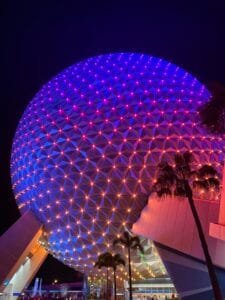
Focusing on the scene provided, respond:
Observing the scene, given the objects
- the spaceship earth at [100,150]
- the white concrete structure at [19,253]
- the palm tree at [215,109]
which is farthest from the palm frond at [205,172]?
the white concrete structure at [19,253]

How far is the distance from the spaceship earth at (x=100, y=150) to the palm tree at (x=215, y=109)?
12.1 metres

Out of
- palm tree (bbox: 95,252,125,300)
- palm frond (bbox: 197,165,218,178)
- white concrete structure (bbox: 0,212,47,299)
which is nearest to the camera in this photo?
palm frond (bbox: 197,165,218,178)

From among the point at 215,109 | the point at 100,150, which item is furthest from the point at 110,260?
the point at 215,109

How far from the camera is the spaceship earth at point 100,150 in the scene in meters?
31.9

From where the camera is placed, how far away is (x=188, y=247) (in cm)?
2406

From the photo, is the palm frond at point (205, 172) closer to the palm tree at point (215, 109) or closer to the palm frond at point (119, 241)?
the palm tree at point (215, 109)

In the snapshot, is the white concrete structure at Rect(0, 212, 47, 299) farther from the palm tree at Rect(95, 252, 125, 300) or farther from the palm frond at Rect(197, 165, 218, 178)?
the palm frond at Rect(197, 165, 218, 178)

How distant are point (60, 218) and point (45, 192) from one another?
116 inches

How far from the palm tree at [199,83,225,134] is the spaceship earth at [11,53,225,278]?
12139 mm

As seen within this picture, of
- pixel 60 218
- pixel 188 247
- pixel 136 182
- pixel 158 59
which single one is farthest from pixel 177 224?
pixel 158 59

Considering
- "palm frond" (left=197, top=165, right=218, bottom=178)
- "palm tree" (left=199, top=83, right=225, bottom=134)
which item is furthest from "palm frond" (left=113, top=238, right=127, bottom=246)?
"palm tree" (left=199, top=83, right=225, bottom=134)

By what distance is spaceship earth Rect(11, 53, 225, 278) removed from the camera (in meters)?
31.9

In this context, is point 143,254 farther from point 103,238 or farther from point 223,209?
point 223,209

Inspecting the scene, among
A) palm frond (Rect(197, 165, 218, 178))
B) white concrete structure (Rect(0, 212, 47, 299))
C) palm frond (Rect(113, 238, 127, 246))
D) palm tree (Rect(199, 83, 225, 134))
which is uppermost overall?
palm tree (Rect(199, 83, 225, 134))
